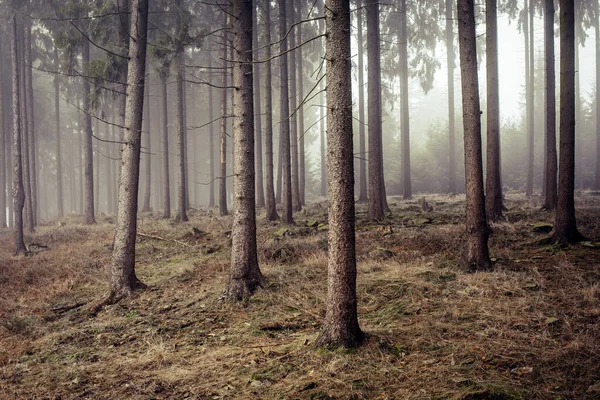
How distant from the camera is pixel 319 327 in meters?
6.61

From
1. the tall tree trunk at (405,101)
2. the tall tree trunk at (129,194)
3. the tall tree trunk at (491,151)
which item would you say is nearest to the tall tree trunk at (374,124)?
the tall tree trunk at (491,151)

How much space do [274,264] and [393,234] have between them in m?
3.82

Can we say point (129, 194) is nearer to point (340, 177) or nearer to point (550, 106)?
point (340, 177)

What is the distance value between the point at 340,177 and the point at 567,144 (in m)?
6.73

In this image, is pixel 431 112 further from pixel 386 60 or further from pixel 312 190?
pixel 386 60

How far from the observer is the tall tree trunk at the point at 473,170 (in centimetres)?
830

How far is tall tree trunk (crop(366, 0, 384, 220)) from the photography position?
48.7 feet

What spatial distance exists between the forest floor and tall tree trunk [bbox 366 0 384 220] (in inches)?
110

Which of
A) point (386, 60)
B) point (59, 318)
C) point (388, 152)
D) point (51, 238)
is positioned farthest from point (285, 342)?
point (388, 152)

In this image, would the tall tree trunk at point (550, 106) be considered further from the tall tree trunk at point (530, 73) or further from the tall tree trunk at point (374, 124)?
the tall tree trunk at point (530, 73)

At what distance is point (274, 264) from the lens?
10.6m

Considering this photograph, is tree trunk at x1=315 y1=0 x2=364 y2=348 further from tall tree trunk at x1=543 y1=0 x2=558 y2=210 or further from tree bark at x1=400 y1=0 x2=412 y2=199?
tree bark at x1=400 y1=0 x2=412 y2=199

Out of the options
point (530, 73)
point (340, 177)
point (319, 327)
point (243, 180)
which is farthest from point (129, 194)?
point (530, 73)

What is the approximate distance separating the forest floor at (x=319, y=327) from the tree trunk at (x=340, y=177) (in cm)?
50
